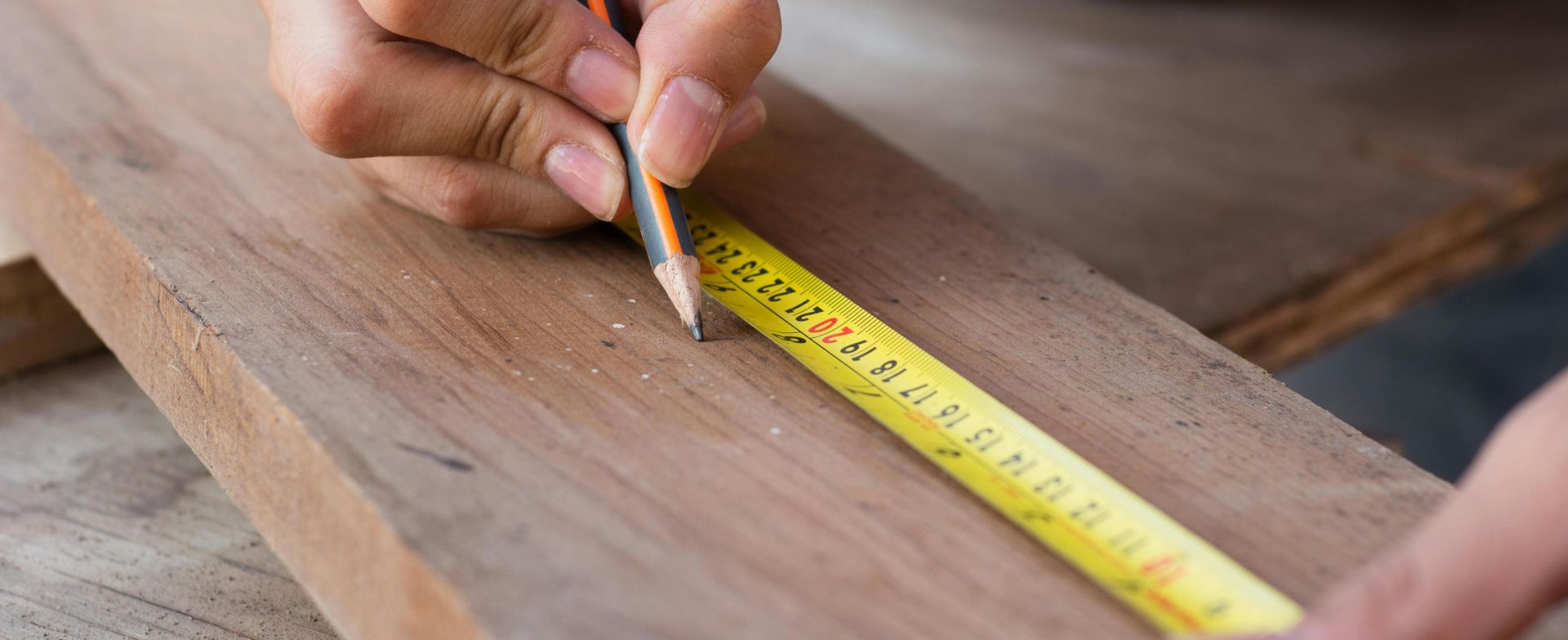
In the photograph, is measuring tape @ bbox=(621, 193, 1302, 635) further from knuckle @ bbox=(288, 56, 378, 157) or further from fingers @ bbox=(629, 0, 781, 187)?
knuckle @ bbox=(288, 56, 378, 157)

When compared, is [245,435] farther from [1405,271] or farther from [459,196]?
[1405,271]

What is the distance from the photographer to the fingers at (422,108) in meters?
1.00

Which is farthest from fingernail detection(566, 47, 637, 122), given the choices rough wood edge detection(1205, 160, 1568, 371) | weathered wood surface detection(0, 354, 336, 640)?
rough wood edge detection(1205, 160, 1568, 371)

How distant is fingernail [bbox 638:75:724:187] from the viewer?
98 cm

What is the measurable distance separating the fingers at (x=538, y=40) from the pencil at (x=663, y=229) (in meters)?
0.05

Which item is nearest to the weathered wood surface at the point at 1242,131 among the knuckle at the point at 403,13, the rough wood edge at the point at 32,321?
the knuckle at the point at 403,13

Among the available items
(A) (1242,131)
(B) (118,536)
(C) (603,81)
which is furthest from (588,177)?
(A) (1242,131)

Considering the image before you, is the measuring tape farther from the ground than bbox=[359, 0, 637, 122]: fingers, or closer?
closer

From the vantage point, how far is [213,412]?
0.89 m

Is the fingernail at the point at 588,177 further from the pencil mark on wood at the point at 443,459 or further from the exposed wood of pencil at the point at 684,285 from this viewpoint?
the pencil mark on wood at the point at 443,459

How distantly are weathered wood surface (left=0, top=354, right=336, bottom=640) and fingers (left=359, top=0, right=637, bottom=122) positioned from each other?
0.51 metres

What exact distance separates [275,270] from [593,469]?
426 millimetres

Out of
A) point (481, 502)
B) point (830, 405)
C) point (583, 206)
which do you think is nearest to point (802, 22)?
point (583, 206)

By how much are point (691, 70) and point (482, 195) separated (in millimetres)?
243
